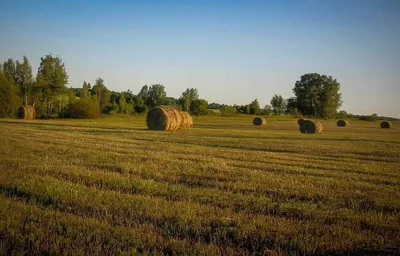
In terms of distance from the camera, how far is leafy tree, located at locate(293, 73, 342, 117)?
313 ft

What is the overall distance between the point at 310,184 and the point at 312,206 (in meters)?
2.24

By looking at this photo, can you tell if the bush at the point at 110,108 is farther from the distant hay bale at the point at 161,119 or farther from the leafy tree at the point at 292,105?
the leafy tree at the point at 292,105

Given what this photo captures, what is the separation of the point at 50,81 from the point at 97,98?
54.4 feet

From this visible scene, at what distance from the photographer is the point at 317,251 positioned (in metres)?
4.17

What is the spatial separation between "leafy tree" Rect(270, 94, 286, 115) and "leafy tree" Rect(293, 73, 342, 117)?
18.5 m

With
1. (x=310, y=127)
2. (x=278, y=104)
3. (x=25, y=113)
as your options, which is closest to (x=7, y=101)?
(x=25, y=113)

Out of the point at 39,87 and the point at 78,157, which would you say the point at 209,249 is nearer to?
the point at 78,157

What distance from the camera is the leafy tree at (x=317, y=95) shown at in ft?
313

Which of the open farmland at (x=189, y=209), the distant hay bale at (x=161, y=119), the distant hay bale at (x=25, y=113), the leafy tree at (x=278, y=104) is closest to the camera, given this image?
the open farmland at (x=189, y=209)

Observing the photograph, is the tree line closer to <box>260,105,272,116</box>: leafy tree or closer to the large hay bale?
<box>260,105,272,116</box>: leafy tree

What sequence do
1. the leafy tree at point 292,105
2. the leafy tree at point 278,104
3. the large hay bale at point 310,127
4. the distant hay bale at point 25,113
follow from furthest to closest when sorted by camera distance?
the leafy tree at point 278,104, the leafy tree at point 292,105, the distant hay bale at point 25,113, the large hay bale at point 310,127

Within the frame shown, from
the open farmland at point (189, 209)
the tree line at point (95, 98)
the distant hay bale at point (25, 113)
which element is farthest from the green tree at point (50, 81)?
the open farmland at point (189, 209)

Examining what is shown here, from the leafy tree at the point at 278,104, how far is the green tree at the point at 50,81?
82.8 metres

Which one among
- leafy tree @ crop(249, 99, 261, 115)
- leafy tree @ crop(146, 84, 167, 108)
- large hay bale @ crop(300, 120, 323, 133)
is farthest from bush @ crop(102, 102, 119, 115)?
large hay bale @ crop(300, 120, 323, 133)
